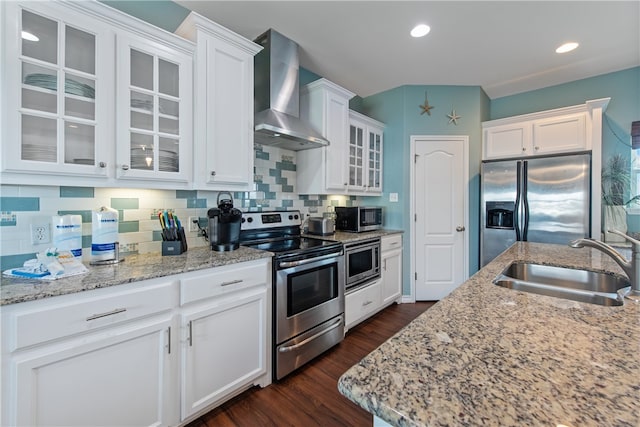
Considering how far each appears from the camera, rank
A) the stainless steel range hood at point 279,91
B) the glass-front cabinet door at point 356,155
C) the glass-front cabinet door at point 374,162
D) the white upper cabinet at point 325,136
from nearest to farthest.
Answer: the stainless steel range hood at point 279,91 → the white upper cabinet at point 325,136 → the glass-front cabinet door at point 356,155 → the glass-front cabinet door at point 374,162

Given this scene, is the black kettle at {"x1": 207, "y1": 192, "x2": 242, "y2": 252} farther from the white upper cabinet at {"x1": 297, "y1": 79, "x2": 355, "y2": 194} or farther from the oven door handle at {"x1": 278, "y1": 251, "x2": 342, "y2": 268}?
the white upper cabinet at {"x1": 297, "y1": 79, "x2": 355, "y2": 194}

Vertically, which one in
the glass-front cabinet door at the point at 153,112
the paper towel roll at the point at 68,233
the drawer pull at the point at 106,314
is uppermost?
the glass-front cabinet door at the point at 153,112

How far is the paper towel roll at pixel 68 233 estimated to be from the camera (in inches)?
56.1

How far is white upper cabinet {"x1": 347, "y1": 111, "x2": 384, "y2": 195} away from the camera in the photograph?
10.5 ft

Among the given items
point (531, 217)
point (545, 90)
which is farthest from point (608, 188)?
point (545, 90)

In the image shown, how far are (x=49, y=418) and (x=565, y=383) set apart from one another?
173 centimetres

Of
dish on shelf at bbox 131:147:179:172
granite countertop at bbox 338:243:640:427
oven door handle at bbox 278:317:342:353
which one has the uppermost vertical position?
dish on shelf at bbox 131:147:179:172

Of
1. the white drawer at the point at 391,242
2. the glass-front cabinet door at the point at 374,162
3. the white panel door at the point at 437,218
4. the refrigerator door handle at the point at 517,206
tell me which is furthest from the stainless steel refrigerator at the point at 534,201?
the glass-front cabinet door at the point at 374,162

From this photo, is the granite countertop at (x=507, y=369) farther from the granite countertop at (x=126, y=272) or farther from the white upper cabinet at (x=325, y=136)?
the white upper cabinet at (x=325, y=136)

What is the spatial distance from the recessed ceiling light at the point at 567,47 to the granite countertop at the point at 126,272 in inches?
130

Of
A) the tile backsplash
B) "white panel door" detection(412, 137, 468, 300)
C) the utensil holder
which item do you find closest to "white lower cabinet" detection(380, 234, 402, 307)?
"white panel door" detection(412, 137, 468, 300)

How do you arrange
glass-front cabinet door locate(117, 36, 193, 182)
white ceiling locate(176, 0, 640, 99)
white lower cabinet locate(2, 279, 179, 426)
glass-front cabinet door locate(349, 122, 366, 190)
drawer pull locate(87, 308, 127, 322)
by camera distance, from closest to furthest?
white lower cabinet locate(2, 279, 179, 426) → drawer pull locate(87, 308, 127, 322) → glass-front cabinet door locate(117, 36, 193, 182) → white ceiling locate(176, 0, 640, 99) → glass-front cabinet door locate(349, 122, 366, 190)

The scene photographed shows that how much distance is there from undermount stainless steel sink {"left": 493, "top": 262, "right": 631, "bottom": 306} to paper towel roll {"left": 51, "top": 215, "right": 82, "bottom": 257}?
213 cm

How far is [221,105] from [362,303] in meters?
2.16
